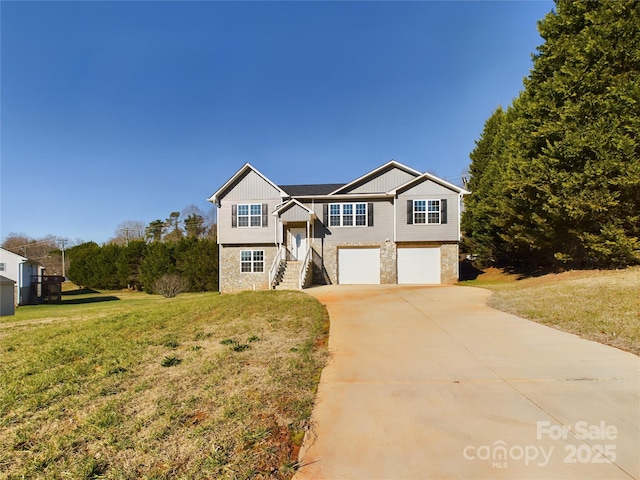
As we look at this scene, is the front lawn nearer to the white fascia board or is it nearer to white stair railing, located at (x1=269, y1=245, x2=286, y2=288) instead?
white stair railing, located at (x1=269, y1=245, x2=286, y2=288)

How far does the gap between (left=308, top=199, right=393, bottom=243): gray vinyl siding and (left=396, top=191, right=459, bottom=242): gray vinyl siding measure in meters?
0.56

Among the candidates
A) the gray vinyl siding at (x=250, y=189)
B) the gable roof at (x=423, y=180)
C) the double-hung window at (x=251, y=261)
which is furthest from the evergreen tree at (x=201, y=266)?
the gable roof at (x=423, y=180)

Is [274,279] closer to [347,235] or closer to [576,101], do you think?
[347,235]

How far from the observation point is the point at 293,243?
18.7 meters

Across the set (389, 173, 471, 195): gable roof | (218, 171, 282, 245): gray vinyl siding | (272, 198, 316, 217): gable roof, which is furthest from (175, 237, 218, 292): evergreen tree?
(389, 173, 471, 195): gable roof

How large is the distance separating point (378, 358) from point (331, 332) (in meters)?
1.70

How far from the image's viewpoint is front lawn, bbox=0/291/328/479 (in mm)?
2209

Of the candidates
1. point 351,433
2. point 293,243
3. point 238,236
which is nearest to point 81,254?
point 238,236

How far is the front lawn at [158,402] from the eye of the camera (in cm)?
221

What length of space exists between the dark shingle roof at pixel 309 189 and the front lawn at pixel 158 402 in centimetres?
1402

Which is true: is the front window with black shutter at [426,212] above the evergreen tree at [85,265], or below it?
above

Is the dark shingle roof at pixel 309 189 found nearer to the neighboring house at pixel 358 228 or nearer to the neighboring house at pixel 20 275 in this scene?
the neighboring house at pixel 358 228

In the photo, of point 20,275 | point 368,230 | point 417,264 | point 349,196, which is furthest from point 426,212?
point 20,275

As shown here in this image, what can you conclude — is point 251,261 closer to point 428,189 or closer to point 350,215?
point 350,215
